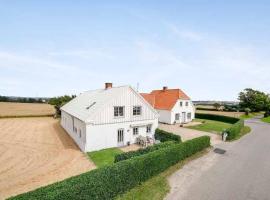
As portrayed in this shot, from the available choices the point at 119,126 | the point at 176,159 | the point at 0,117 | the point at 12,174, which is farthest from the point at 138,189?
the point at 0,117

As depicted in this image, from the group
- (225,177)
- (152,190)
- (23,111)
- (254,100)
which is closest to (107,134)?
(152,190)

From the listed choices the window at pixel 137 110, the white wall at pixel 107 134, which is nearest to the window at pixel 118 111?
the white wall at pixel 107 134

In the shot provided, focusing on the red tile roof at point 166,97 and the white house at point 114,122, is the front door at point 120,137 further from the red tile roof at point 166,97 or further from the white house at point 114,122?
the red tile roof at point 166,97

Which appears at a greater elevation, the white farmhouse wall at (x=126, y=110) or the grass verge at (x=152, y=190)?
the white farmhouse wall at (x=126, y=110)

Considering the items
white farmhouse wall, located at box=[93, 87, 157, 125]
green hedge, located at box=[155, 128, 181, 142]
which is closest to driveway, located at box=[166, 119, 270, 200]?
green hedge, located at box=[155, 128, 181, 142]

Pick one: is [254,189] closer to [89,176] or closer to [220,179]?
[220,179]

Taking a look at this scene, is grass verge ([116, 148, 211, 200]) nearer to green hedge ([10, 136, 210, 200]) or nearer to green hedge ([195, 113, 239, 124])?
green hedge ([10, 136, 210, 200])
